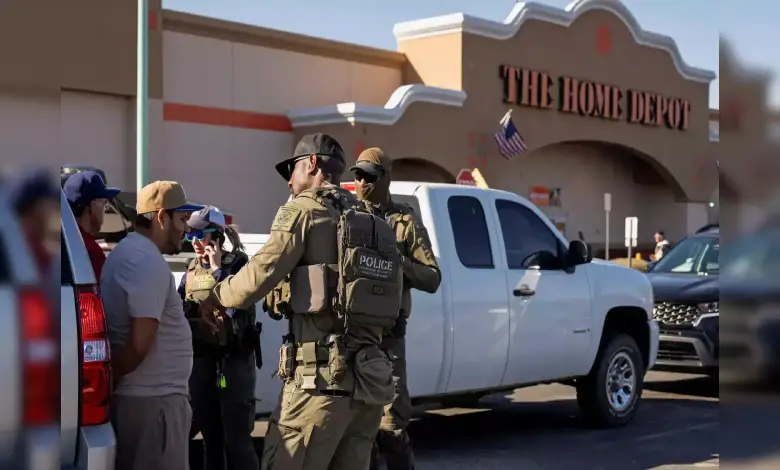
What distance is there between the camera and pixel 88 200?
15.7 feet

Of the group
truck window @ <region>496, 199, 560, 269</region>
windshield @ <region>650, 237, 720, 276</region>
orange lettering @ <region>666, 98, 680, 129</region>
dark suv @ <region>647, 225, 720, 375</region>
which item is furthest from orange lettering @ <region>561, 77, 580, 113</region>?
truck window @ <region>496, 199, 560, 269</region>

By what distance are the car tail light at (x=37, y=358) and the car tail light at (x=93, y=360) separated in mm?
504

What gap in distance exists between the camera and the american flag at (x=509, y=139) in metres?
23.7

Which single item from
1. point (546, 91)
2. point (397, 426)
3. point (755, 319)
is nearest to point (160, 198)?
point (397, 426)

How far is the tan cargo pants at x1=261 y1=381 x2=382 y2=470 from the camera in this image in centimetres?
393

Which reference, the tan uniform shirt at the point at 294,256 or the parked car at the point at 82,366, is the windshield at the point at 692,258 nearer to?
the tan uniform shirt at the point at 294,256

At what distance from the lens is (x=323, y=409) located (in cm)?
397

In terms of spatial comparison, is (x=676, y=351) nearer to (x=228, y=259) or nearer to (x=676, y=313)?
(x=676, y=313)

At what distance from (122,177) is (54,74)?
16.3 m

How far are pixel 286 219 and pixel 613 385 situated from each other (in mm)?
5427

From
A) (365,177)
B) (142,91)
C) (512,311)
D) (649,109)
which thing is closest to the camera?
(365,177)

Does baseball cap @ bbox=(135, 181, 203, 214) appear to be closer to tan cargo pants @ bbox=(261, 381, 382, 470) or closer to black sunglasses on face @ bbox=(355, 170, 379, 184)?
tan cargo pants @ bbox=(261, 381, 382, 470)

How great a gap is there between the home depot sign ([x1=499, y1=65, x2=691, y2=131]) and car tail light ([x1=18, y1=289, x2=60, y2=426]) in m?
22.2

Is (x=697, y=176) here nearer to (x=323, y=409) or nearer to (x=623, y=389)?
(x=623, y=389)
